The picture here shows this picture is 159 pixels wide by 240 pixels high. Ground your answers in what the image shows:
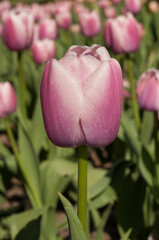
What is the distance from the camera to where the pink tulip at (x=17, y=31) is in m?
1.83

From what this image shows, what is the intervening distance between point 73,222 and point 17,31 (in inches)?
50.6

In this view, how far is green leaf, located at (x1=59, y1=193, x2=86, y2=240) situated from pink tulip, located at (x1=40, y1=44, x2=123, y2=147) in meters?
0.12

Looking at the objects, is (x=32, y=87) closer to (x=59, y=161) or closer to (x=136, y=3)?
(x=59, y=161)

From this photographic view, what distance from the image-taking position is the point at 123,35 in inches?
64.6

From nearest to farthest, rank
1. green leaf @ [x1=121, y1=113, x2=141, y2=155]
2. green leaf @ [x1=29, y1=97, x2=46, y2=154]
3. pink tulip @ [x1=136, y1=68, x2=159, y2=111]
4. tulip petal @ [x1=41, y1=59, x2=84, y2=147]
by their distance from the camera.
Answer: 1. tulip petal @ [x1=41, y1=59, x2=84, y2=147]
2. pink tulip @ [x1=136, y1=68, x2=159, y2=111]
3. green leaf @ [x1=121, y1=113, x2=141, y2=155]
4. green leaf @ [x1=29, y1=97, x2=46, y2=154]

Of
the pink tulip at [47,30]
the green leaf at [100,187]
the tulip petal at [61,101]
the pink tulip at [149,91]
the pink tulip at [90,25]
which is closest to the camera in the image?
the tulip petal at [61,101]

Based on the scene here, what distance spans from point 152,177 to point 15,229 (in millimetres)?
511

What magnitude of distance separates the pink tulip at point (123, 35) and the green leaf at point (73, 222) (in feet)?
3.33

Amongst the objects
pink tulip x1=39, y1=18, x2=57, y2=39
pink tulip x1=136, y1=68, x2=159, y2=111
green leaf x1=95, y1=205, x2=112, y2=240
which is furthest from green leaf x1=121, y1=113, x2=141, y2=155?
pink tulip x1=39, y1=18, x2=57, y2=39

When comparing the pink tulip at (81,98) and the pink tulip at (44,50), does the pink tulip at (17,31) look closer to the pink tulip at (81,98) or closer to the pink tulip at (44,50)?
the pink tulip at (44,50)

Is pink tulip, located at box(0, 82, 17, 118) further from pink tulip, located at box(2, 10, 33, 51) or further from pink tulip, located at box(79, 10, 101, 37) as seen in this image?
pink tulip, located at box(79, 10, 101, 37)

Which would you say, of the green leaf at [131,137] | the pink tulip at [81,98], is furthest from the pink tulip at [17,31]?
the pink tulip at [81,98]

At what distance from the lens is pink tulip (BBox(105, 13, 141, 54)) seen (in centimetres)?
164

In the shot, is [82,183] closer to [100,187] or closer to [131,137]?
[100,187]
